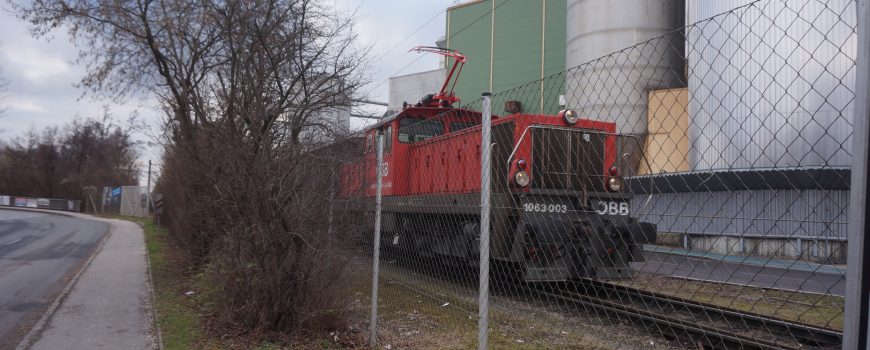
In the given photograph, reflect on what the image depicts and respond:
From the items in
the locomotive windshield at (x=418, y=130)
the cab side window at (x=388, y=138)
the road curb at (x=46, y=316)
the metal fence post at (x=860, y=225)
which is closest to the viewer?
the metal fence post at (x=860, y=225)

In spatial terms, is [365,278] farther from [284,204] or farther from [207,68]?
[207,68]

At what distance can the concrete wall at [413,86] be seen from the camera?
133 ft

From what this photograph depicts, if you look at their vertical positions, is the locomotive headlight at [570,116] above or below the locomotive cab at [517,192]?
above

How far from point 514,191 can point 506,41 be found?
28.2m

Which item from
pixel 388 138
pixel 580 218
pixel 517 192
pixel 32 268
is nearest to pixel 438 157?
pixel 388 138

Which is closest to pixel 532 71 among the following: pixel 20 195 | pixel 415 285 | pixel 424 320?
pixel 415 285

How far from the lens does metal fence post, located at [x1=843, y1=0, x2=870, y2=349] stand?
1875 mm

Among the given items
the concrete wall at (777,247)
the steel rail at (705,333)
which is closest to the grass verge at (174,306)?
the steel rail at (705,333)

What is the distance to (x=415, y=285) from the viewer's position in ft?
31.9

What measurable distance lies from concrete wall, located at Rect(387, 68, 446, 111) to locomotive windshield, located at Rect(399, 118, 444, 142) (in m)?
28.1

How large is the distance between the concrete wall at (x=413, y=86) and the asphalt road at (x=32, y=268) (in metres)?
22.1

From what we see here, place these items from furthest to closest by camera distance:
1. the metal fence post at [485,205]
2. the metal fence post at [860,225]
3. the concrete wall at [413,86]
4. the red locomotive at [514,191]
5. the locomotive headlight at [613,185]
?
1. the concrete wall at [413,86]
2. the locomotive headlight at [613,185]
3. the red locomotive at [514,191]
4. the metal fence post at [485,205]
5. the metal fence post at [860,225]

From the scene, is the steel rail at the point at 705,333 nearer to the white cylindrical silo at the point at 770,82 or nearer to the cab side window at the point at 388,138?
the white cylindrical silo at the point at 770,82

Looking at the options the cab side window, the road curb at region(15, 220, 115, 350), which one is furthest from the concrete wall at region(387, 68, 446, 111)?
the road curb at region(15, 220, 115, 350)
